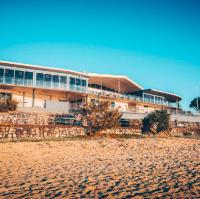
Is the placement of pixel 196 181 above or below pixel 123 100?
below

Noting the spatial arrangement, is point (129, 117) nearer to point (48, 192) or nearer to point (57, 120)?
point (57, 120)

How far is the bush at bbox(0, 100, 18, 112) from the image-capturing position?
786 inches

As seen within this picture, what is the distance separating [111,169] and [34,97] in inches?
928

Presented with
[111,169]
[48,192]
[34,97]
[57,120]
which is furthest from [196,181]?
[34,97]

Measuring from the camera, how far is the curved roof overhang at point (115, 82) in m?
32.8

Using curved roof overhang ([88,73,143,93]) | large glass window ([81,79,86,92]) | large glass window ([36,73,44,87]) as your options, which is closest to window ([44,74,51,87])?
large glass window ([36,73,44,87])

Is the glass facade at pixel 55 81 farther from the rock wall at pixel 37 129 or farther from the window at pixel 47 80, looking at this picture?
the rock wall at pixel 37 129

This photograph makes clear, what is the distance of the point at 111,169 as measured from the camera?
252 inches

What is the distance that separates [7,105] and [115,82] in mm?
19825

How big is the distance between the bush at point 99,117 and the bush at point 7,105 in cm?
802

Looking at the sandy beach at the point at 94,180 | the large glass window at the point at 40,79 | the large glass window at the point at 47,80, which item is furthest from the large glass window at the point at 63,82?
the sandy beach at the point at 94,180

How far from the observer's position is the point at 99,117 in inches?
677

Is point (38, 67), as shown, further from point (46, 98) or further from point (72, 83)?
point (46, 98)

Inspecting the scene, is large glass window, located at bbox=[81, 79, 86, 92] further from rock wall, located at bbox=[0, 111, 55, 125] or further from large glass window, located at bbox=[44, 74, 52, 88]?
rock wall, located at bbox=[0, 111, 55, 125]
